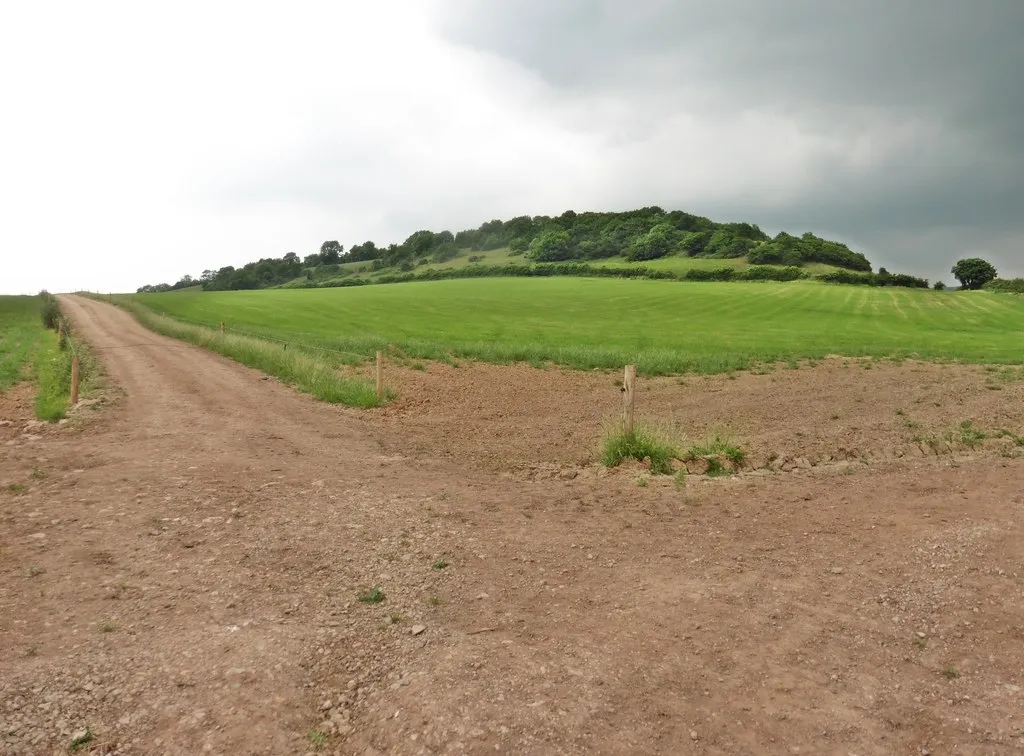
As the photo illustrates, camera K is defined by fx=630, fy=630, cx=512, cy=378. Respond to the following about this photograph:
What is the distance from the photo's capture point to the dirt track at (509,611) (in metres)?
4.51

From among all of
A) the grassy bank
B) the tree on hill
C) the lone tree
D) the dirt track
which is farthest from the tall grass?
the tree on hill

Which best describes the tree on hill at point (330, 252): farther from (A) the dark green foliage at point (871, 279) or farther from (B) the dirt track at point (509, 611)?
(B) the dirt track at point (509, 611)

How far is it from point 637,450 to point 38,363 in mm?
25753

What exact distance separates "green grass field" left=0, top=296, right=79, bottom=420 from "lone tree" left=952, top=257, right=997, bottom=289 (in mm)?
147272

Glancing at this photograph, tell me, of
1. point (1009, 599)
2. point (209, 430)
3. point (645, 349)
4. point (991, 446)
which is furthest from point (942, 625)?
point (645, 349)

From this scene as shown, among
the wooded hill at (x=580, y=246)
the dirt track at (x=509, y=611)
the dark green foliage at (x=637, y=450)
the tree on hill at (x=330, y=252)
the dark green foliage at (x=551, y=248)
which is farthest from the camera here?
the tree on hill at (x=330, y=252)

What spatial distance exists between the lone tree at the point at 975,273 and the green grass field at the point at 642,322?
178 ft

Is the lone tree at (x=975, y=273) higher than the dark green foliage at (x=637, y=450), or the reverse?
the lone tree at (x=975, y=273)

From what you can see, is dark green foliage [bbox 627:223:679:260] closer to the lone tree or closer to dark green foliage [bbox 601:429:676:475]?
the lone tree

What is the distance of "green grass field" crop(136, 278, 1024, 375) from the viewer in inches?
1187

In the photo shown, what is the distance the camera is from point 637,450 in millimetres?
11570

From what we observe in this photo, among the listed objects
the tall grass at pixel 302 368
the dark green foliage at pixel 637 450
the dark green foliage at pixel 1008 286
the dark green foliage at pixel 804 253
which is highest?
the dark green foliage at pixel 804 253

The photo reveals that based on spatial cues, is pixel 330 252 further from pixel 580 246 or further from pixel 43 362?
pixel 43 362

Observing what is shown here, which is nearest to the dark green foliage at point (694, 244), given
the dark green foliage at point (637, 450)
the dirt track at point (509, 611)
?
the dark green foliage at point (637, 450)
